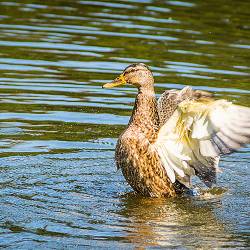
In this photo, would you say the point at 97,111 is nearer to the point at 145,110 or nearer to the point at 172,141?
the point at 145,110

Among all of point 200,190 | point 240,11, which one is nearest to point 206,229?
point 200,190

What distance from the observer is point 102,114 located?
1203 cm

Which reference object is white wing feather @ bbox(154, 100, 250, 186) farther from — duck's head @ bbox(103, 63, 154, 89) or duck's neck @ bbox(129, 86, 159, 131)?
duck's head @ bbox(103, 63, 154, 89)

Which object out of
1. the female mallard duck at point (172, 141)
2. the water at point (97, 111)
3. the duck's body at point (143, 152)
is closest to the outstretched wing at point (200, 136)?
the female mallard duck at point (172, 141)

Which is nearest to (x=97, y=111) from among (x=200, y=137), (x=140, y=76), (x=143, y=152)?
(x=140, y=76)

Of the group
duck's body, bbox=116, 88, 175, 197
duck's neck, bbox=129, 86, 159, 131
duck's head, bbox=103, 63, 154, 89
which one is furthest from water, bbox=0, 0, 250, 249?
duck's head, bbox=103, 63, 154, 89

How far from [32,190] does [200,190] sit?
1799mm

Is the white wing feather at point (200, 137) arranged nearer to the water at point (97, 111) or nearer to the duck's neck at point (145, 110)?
the duck's neck at point (145, 110)

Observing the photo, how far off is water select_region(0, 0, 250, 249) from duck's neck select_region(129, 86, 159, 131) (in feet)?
2.45

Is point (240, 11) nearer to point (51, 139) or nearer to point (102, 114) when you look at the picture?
point (102, 114)

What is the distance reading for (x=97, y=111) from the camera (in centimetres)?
1215

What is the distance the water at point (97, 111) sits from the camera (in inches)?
319

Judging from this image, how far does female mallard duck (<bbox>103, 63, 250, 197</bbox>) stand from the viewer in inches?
342

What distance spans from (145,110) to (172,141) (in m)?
0.43
